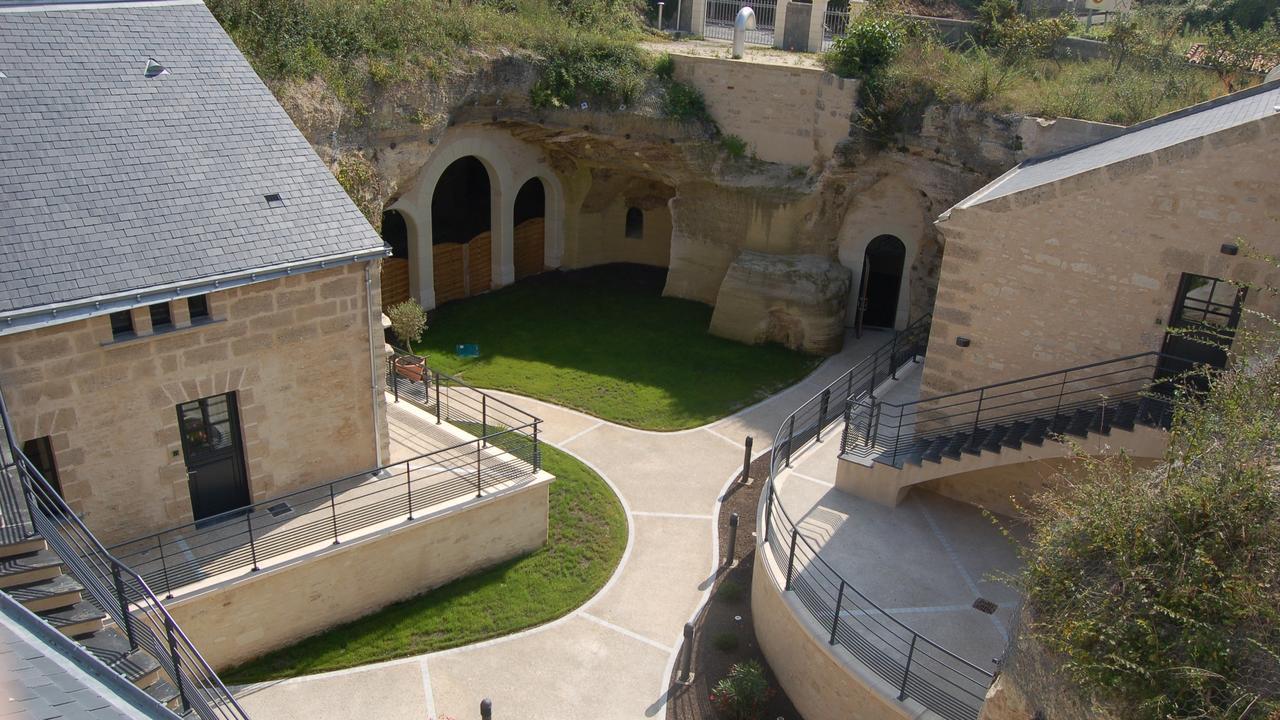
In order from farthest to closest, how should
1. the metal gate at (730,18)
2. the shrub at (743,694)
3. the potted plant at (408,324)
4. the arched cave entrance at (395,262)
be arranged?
the metal gate at (730,18)
the arched cave entrance at (395,262)
the potted plant at (408,324)
the shrub at (743,694)

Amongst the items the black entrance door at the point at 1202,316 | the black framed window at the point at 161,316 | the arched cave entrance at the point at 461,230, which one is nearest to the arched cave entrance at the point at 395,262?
the arched cave entrance at the point at 461,230

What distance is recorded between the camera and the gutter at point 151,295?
428 inches

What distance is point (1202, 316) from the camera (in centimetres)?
1343

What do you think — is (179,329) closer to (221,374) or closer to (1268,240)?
(221,374)

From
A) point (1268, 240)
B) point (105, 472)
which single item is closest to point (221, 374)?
point (105, 472)

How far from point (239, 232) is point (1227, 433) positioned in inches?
456

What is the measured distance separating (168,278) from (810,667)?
941 centimetres

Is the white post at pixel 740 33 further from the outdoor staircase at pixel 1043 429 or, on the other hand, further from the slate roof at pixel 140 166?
the slate roof at pixel 140 166

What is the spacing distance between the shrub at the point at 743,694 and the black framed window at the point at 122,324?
28.7ft

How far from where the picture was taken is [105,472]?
39.9 ft

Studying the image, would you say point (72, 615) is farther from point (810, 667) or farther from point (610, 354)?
point (610, 354)

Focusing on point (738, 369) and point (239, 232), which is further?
point (738, 369)

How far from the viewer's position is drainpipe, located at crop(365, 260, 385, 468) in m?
14.0

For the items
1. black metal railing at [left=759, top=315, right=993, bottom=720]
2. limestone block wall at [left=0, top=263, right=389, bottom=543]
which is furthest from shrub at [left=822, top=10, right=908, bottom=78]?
limestone block wall at [left=0, top=263, right=389, bottom=543]
